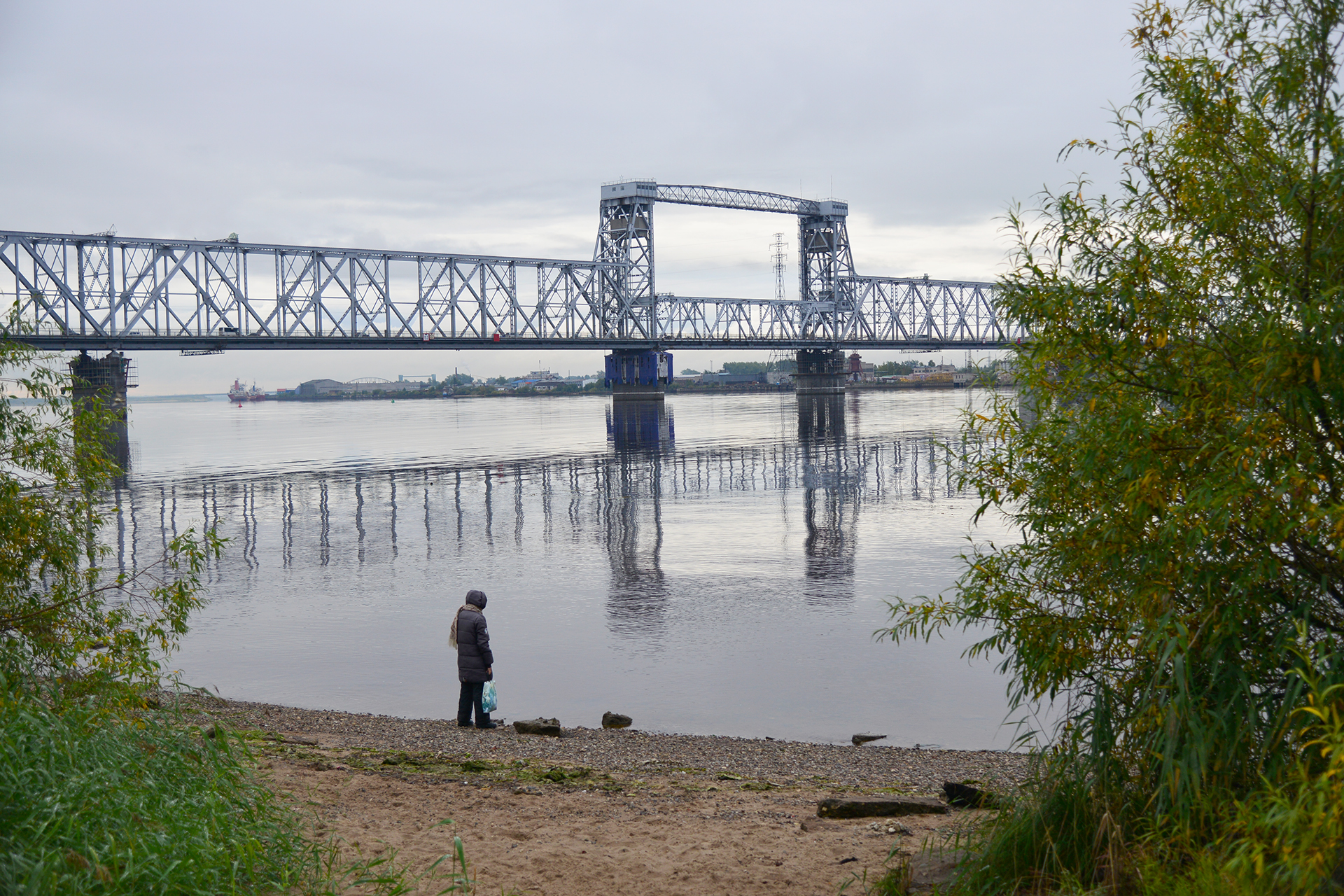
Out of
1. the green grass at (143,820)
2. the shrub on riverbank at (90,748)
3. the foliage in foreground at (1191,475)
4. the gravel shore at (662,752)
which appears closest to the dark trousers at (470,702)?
the gravel shore at (662,752)

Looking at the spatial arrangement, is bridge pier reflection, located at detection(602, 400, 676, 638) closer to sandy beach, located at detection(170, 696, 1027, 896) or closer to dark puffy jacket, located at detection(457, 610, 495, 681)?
dark puffy jacket, located at detection(457, 610, 495, 681)

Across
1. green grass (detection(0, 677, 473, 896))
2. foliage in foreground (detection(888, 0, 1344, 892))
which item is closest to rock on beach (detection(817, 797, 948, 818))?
foliage in foreground (detection(888, 0, 1344, 892))

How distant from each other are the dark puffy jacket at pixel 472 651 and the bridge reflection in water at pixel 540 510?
431 cm

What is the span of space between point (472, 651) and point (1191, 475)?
809 cm

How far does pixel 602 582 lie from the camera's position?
1922cm

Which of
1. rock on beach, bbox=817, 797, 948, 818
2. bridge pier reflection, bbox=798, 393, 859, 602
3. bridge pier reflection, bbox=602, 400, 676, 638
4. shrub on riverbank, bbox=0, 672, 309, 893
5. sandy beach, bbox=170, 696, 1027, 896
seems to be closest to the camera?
shrub on riverbank, bbox=0, 672, 309, 893

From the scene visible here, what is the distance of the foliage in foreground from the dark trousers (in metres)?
6.71

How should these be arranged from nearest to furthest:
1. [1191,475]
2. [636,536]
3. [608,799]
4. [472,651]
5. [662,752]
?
[1191,475] < [608,799] < [662,752] < [472,651] < [636,536]

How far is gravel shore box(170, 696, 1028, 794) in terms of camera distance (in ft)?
31.0

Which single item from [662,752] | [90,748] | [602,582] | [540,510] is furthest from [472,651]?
[540,510]

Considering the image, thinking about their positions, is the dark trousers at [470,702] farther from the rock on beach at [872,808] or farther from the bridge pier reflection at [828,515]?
the bridge pier reflection at [828,515]

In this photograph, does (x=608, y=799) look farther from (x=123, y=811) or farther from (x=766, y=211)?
(x=766, y=211)

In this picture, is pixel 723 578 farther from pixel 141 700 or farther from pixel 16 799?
pixel 16 799

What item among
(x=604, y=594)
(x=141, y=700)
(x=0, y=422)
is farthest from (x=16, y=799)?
(x=604, y=594)
